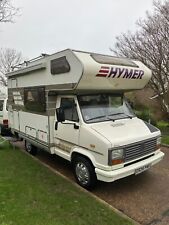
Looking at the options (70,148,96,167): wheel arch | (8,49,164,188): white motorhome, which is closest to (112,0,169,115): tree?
Result: (8,49,164,188): white motorhome

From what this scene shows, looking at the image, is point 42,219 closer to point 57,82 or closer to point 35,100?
point 57,82

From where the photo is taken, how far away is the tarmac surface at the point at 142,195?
4.61 metres

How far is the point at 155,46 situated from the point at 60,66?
27.7 feet

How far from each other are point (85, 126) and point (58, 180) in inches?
61.8

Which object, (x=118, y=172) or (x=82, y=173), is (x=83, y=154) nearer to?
(x=82, y=173)

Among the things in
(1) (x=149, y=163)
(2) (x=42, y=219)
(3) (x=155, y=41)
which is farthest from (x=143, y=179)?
(3) (x=155, y=41)

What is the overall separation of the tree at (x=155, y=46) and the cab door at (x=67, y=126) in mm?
8066

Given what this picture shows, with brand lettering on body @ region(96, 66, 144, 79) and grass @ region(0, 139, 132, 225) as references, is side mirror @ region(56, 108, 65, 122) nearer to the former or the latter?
brand lettering on body @ region(96, 66, 144, 79)

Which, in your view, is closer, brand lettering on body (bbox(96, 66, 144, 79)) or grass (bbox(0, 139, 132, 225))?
grass (bbox(0, 139, 132, 225))

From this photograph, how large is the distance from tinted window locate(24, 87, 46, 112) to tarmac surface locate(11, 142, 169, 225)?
1.95 m

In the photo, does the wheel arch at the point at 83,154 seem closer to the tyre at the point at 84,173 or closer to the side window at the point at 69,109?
the tyre at the point at 84,173

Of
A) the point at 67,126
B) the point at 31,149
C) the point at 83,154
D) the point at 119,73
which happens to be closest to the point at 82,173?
the point at 83,154

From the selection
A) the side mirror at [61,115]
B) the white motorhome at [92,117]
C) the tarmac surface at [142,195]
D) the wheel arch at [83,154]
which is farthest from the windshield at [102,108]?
the tarmac surface at [142,195]

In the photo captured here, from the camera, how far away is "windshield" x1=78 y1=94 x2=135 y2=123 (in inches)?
238
